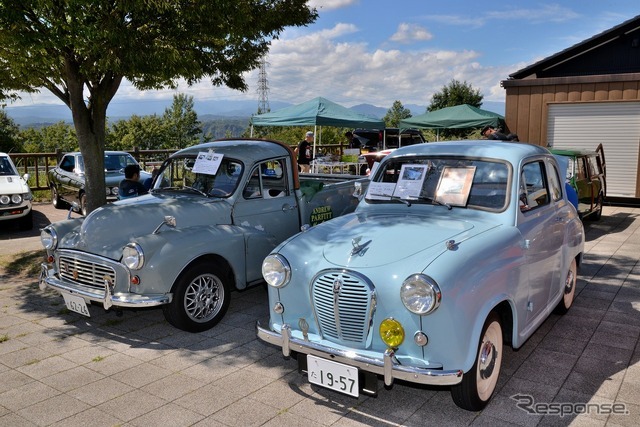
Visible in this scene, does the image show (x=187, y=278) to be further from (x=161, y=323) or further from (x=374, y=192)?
(x=374, y=192)

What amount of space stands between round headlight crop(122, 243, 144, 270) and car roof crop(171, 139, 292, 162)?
5.89ft

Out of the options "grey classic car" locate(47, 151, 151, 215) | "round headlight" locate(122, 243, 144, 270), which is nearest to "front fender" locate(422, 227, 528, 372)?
"round headlight" locate(122, 243, 144, 270)

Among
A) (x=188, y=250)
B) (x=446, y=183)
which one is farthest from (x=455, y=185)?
(x=188, y=250)

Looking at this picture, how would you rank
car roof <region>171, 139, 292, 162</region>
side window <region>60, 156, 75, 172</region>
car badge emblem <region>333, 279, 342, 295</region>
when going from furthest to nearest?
side window <region>60, 156, 75, 172</region> → car roof <region>171, 139, 292, 162</region> → car badge emblem <region>333, 279, 342, 295</region>

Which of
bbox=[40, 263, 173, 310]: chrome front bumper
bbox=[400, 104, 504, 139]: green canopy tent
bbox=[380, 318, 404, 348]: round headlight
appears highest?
bbox=[400, 104, 504, 139]: green canopy tent

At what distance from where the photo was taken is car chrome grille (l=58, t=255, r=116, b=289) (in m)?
4.79

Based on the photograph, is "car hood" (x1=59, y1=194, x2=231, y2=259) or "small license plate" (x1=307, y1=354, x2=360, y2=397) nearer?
"small license plate" (x1=307, y1=354, x2=360, y2=397)

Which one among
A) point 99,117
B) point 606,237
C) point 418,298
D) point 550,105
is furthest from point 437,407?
point 550,105

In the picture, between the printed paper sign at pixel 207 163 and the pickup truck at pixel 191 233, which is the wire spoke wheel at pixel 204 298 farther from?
the printed paper sign at pixel 207 163

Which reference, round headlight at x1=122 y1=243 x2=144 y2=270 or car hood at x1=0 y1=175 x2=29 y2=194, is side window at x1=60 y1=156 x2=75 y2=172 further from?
round headlight at x1=122 y1=243 x2=144 y2=270

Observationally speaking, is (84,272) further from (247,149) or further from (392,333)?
(392,333)

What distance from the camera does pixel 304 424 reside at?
3.38 metres

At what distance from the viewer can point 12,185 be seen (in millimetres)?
10336

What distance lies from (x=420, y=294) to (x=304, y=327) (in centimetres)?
93
